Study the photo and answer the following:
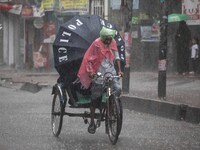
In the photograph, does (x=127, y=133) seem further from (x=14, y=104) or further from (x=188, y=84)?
(x=188, y=84)

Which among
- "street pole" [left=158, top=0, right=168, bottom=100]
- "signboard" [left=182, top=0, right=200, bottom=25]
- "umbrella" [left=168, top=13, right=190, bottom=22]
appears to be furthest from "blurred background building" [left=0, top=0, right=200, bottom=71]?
"street pole" [left=158, top=0, right=168, bottom=100]

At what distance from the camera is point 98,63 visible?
987cm

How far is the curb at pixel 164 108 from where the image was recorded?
12.6m

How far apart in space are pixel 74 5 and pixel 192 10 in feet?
22.5

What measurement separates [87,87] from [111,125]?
75cm

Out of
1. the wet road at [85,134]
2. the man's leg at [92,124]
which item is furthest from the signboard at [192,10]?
the man's leg at [92,124]

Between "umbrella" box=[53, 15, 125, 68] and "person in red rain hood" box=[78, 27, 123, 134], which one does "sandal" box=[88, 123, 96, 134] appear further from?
"umbrella" box=[53, 15, 125, 68]

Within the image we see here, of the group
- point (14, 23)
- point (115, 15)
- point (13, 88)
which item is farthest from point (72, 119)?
point (14, 23)

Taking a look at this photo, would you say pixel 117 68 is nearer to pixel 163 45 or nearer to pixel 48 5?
pixel 163 45

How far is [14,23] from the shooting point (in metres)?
31.3

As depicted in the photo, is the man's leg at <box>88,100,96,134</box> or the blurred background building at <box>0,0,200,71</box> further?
the blurred background building at <box>0,0,200,71</box>

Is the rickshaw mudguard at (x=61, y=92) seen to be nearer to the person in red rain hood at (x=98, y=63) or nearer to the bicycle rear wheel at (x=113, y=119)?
the person in red rain hood at (x=98, y=63)

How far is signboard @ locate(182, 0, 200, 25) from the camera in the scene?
22719 mm

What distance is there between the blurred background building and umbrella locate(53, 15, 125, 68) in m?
11.2
